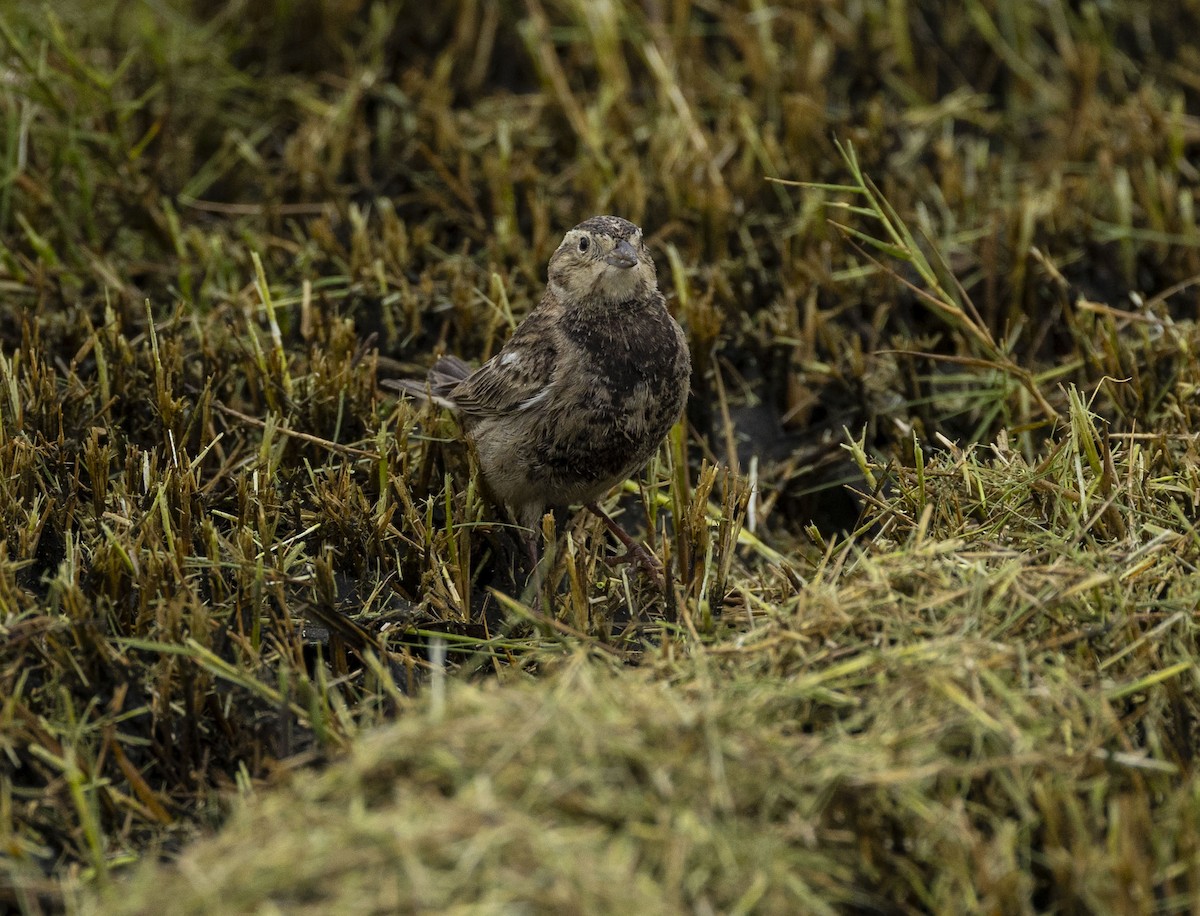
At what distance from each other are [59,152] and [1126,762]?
4.69 metres

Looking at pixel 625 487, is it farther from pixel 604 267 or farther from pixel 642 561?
pixel 604 267

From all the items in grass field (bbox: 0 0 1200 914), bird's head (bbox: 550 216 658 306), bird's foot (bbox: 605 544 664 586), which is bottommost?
bird's foot (bbox: 605 544 664 586)

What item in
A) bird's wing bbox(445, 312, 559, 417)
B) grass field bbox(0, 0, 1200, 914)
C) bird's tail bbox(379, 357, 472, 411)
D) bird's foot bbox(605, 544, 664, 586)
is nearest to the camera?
grass field bbox(0, 0, 1200, 914)

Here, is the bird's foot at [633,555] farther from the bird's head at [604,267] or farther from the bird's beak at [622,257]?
the bird's beak at [622,257]

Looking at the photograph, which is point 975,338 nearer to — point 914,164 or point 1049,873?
point 914,164

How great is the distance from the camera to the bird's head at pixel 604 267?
455cm

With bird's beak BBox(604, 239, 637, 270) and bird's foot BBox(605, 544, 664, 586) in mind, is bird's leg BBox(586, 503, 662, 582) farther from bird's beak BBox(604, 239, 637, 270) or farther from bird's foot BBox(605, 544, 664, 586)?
bird's beak BBox(604, 239, 637, 270)

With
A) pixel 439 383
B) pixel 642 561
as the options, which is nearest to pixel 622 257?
pixel 439 383

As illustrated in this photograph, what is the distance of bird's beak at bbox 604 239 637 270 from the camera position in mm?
4523

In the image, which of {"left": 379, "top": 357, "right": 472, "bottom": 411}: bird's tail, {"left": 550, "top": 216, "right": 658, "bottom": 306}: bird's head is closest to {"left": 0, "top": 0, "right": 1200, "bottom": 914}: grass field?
{"left": 379, "top": 357, "right": 472, "bottom": 411}: bird's tail

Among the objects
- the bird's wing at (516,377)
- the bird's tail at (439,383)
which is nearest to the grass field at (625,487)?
the bird's tail at (439,383)

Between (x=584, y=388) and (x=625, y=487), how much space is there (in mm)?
737

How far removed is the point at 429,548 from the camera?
4.29 metres

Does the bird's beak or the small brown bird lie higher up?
the bird's beak
